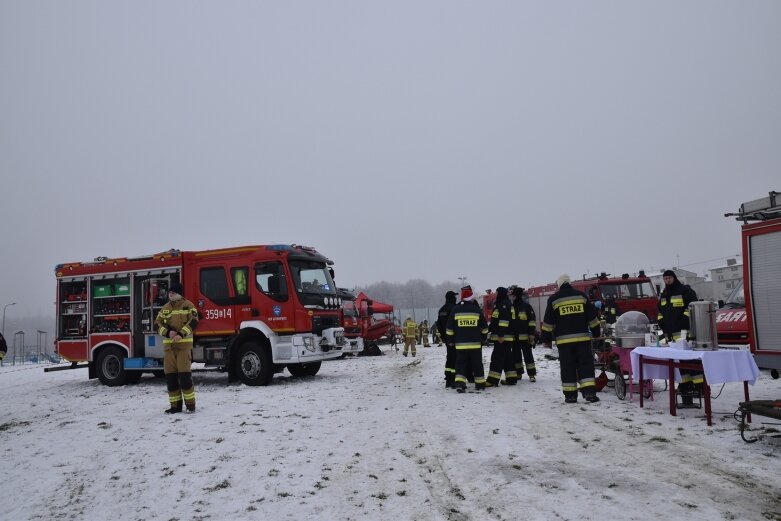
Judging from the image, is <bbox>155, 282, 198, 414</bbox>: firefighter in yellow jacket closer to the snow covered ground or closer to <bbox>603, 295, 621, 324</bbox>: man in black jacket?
the snow covered ground

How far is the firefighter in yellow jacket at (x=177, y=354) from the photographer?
7.76m

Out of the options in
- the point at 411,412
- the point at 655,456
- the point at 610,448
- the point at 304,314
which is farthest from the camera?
the point at 304,314

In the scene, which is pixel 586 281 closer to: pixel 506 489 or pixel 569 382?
pixel 569 382

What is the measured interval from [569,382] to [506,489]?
4.11m

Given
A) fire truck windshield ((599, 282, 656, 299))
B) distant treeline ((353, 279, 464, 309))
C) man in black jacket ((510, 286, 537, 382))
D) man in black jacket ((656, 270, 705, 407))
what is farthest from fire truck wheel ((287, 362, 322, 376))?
distant treeline ((353, 279, 464, 309))

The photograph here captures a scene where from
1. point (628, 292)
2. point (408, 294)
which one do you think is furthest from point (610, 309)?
point (408, 294)

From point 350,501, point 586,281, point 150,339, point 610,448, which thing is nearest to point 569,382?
point 610,448

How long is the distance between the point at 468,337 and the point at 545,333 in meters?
1.43

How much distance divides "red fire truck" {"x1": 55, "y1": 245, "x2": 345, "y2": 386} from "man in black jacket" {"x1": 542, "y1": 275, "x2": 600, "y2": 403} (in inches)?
207

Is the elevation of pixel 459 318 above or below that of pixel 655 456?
above

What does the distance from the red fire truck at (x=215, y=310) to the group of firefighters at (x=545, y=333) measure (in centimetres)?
300

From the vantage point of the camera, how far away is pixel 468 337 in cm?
927

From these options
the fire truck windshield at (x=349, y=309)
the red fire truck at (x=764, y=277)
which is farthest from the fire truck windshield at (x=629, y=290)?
the red fire truck at (x=764, y=277)

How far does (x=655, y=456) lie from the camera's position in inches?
190
